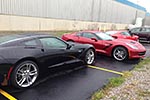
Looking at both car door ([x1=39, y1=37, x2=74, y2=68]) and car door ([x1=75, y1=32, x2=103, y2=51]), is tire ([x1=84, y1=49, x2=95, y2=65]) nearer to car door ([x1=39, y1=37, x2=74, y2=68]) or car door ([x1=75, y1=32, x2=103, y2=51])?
car door ([x1=39, y1=37, x2=74, y2=68])

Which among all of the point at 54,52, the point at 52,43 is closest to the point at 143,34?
the point at 52,43

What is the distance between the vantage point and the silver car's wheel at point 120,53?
329 inches

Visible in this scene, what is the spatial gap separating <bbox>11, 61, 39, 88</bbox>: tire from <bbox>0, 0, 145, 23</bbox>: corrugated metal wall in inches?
647

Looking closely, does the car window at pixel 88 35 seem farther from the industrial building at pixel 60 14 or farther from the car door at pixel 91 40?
the industrial building at pixel 60 14

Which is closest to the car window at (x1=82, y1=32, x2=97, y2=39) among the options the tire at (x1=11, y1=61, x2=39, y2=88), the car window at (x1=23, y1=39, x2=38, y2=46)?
the car window at (x1=23, y1=39, x2=38, y2=46)

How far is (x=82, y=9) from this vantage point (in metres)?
30.9

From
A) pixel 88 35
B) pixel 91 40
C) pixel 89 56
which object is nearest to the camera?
pixel 89 56

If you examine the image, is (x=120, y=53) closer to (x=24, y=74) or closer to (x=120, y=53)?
(x=120, y=53)

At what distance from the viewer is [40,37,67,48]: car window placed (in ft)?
17.1

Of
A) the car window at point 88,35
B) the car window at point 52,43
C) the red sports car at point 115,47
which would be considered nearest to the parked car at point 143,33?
the red sports car at point 115,47

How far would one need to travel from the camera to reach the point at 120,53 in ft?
27.8

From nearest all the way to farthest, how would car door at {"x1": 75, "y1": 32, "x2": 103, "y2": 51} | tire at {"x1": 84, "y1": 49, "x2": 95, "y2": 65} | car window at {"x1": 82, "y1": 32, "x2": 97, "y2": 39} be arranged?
tire at {"x1": 84, "y1": 49, "x2": 95, "y2": 65} < car door at {"x1": 75, "y1": 32, "x2": 103, "y2": 51} < car window at {"x1": 82, "y1": 32, "x2": 97, "y2": 39}

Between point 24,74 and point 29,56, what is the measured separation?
0.45 metres

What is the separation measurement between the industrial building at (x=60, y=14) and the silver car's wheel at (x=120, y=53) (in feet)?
47.6
